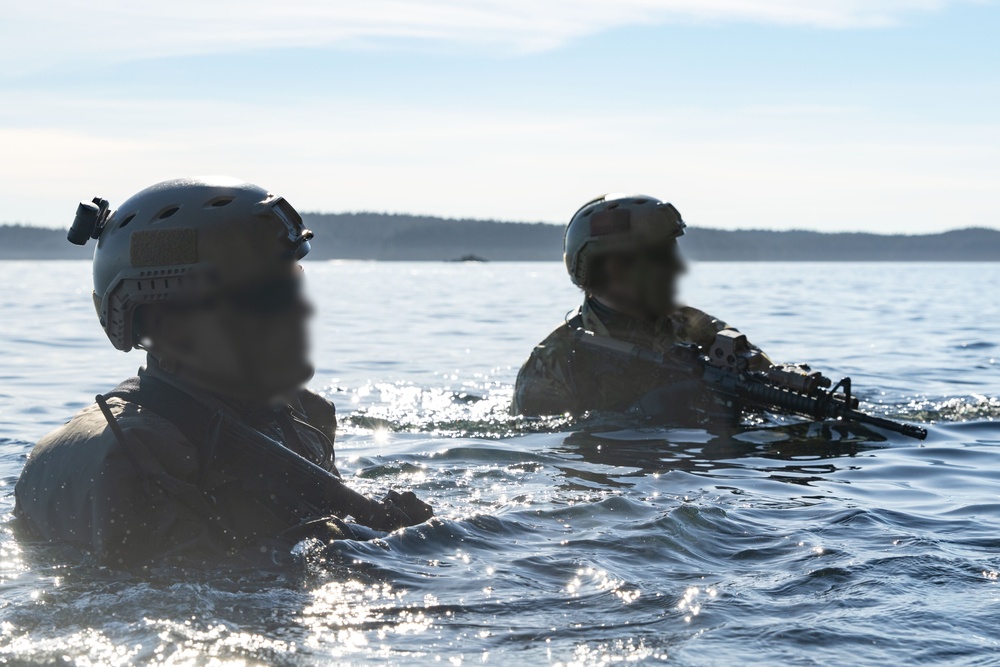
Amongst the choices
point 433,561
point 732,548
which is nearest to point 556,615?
point 433,561

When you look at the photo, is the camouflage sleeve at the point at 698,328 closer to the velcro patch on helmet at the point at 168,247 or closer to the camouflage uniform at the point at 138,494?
the camouflage uniform at the point at 138,494

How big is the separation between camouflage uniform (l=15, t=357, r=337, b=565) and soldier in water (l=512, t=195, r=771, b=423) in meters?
5.01

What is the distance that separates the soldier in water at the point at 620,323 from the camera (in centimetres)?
955

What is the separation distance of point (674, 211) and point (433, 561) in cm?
551

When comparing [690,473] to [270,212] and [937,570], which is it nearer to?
[937,570]

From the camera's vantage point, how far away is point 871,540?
5.67m

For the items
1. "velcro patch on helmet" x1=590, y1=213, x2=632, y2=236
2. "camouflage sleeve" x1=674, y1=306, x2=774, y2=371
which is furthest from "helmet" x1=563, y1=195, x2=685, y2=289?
"camouflage sleeve" x1=674, y1=306, x2=774, y2=371

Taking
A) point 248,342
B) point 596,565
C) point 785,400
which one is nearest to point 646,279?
point 785,400

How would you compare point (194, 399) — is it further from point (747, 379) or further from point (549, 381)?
point (747, 379)

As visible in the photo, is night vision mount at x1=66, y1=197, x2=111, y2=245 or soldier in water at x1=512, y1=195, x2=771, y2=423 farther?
soldier in water at x1=512, y1=195, x2=771, y2=423

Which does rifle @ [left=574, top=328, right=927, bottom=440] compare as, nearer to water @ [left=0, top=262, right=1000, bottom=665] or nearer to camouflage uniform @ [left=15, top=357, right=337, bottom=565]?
water @ [left=0, top=262, right=1000, bottom=665]

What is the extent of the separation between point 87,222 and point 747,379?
5.69m

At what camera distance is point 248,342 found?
4.57m

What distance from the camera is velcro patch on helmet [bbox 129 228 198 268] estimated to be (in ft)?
15.2
